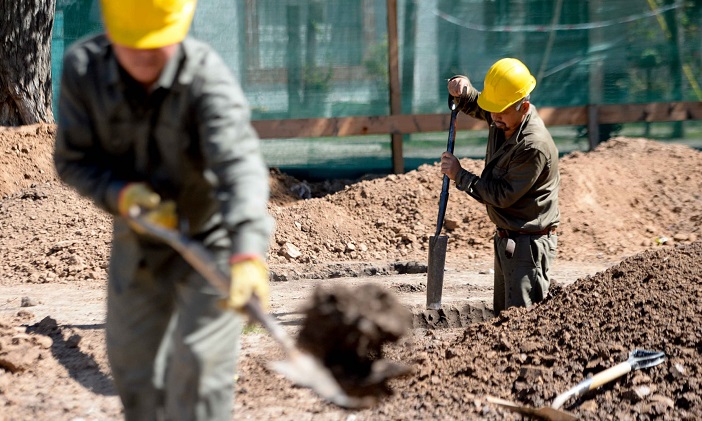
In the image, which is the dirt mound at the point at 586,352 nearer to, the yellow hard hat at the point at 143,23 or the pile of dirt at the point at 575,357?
the pile of dirt at the point at 575,357

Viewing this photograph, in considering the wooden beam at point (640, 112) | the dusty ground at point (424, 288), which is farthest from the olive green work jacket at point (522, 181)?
the wooden beam at point (640, 112)

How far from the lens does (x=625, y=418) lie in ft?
14.4

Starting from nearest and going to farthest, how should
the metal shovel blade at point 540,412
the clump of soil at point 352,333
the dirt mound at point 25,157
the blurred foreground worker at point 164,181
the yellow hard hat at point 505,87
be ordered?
the clump of soil at point 352,333 → the blurred foreground worker at point 164,181 → the metal shovel blade at point 540,412 → the yellow hard hat at point 505,87 → the dirt mound at point 25,157

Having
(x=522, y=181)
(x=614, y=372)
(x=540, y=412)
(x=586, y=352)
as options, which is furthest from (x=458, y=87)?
(x=540, y=412)

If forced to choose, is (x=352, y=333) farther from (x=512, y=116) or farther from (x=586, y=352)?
(x=512, y=116)

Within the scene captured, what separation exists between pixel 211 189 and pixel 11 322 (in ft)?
11.6

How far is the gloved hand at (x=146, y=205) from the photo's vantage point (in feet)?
9.88

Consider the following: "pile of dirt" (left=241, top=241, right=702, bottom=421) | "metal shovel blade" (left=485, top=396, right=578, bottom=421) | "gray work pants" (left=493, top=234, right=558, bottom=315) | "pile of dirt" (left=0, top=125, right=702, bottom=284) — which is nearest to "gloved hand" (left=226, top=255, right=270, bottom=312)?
"pile of dirt" (left=241, top=241, right=702, bottom=421)

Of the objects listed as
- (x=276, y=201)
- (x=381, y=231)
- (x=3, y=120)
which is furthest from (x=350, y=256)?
(x=3, y=120)

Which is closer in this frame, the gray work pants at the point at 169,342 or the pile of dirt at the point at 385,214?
the gray work pants at the point at 169,342

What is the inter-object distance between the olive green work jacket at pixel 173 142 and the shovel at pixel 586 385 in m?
1.97

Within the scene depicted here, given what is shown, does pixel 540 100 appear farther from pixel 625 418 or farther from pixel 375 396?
pixel 375 396

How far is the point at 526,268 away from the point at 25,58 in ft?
26.6

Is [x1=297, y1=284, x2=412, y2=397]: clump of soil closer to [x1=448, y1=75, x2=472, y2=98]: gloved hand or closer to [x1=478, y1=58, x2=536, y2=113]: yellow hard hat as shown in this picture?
[x1=478, y1=58, x2=536, y2=113]: yellow hard hat
